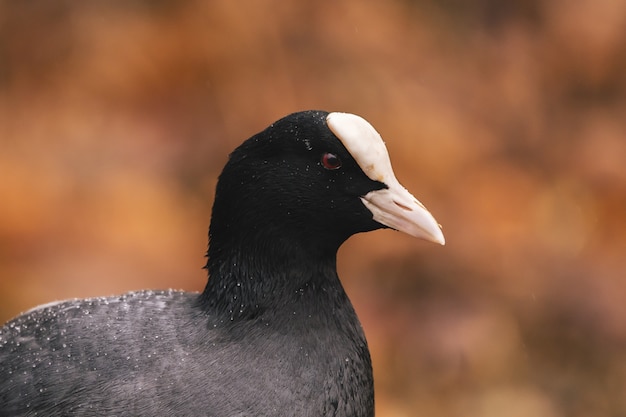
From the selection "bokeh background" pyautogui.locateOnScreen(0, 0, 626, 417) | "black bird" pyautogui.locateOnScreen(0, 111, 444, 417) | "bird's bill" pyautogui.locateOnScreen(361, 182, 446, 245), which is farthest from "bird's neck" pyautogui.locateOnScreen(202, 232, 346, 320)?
"bokeh background" pyautogui.locateOnScreen(0, 0, 626, 417)

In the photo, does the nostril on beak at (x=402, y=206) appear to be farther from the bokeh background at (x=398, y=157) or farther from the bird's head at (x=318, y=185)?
the bokeh background at (x=398, y=157)

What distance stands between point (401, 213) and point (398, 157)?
14.6 ft

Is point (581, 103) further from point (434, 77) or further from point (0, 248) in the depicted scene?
point (0, 248)

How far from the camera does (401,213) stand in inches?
137

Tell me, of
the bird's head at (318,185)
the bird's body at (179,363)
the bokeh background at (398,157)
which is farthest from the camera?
the bokeh background at (398,157)

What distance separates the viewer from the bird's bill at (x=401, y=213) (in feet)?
11.4

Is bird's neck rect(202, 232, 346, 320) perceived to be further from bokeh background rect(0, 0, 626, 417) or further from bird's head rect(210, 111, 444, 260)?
bokeh background rect(0, 0, 626, 417)

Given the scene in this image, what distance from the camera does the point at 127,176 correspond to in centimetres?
852

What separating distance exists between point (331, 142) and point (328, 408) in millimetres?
1030

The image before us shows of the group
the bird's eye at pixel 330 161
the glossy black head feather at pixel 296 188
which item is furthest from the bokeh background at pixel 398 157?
the bird's eye at pixel 330 161

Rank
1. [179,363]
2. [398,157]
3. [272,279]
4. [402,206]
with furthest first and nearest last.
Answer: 1. [398,157]
2. [272,279]
3. [402,206]
4. [179,363]

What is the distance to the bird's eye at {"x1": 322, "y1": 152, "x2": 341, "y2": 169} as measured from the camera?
11.4 ft

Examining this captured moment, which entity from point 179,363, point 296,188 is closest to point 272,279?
point 296,188

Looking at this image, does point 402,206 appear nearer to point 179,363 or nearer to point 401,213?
point 401,213
